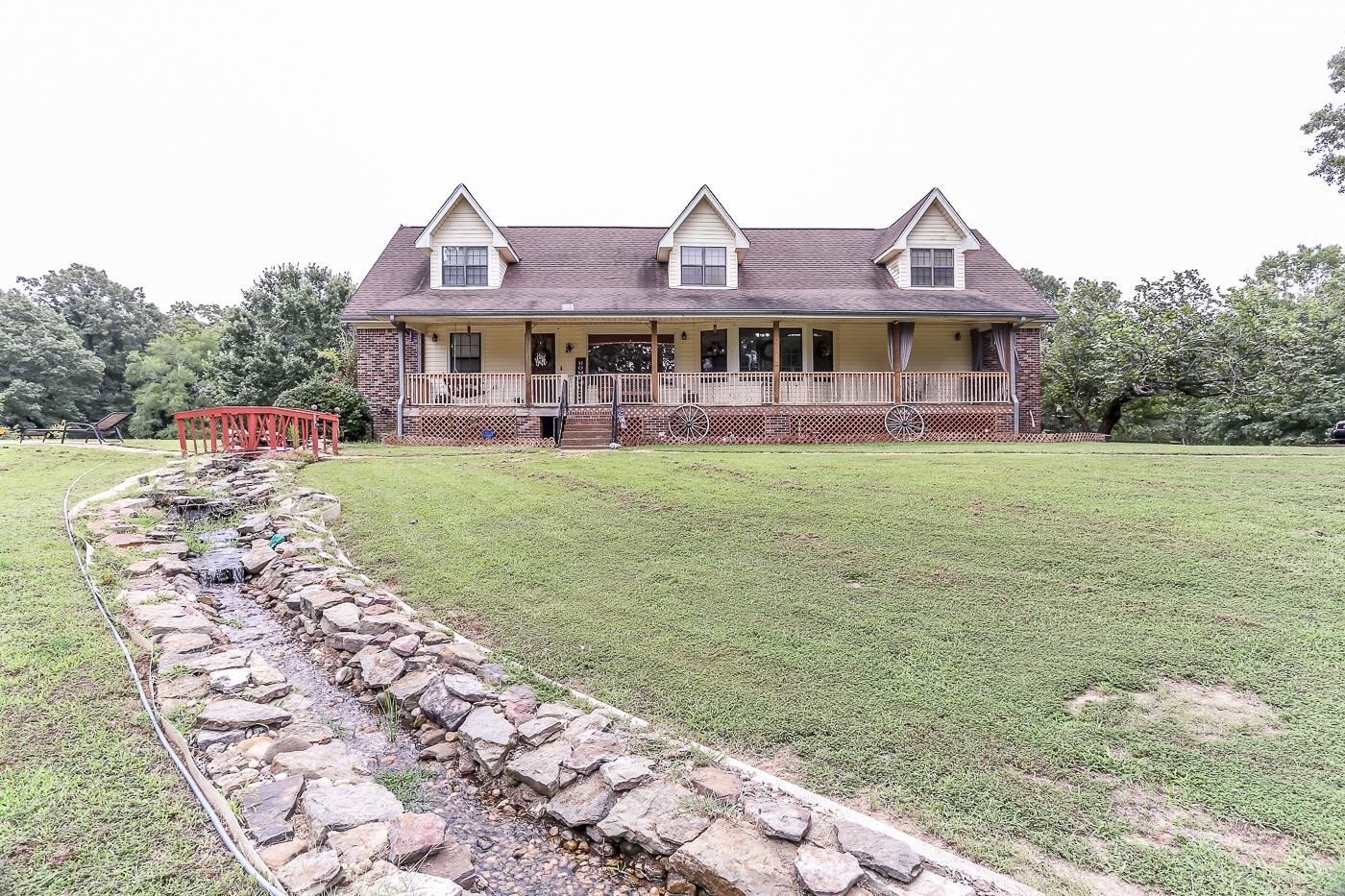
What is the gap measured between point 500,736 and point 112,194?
164 ft

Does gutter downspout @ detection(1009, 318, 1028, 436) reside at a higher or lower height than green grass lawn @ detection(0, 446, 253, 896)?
higher

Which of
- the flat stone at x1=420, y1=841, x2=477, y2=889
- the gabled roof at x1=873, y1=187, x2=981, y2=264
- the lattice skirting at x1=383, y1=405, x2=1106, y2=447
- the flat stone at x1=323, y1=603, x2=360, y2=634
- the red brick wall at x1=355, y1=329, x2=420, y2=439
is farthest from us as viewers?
the gabled roof at x1=873, y1=187, x2=981, y2=264

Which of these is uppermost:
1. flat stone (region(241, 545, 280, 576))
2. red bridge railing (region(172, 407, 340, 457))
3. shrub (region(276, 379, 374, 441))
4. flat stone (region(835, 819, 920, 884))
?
shrub (region(276, 379, 374, 441))

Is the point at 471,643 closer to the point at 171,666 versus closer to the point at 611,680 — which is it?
the point at 611,680

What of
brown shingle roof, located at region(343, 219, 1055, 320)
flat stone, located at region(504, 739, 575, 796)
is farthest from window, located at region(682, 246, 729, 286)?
flat stone, located at region(504, 739, 575, 796)

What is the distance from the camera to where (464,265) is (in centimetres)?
1823

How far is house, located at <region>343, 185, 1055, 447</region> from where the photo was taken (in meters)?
16.3

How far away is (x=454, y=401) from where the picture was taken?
55.1 feet

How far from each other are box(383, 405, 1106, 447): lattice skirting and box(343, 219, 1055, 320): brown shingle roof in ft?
8.52

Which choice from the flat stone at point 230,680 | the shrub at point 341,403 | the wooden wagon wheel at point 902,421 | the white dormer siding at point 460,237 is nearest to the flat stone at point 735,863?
the flat stone at point 230,680

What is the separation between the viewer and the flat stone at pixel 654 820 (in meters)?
2.42

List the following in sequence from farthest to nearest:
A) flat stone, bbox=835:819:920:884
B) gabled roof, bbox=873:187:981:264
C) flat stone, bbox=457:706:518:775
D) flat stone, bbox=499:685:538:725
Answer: gabled roof, bbox=873:187:981:264 < flat stone, bbox=499:685:538:725 < flat stone, bbox=457:706:518:775 < flat stone, bbox=835:819:920:884

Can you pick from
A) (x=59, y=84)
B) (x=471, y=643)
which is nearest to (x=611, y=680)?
(x=471, y=643)

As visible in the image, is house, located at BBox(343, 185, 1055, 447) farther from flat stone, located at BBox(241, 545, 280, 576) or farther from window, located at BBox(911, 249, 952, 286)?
flat stone, located at BBox(241, 545, 280, 576)
